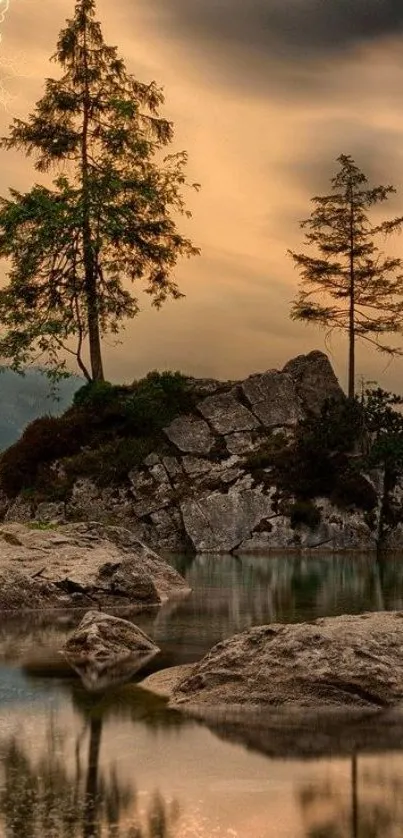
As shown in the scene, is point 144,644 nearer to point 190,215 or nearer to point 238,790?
point 238,790

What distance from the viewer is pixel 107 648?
37.6ft

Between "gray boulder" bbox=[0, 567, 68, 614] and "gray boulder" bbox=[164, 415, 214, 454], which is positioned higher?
"gray boulder" bbox=[164, 415, 214, 454]

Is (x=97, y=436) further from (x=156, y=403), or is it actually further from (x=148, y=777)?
(x=148, y=777)

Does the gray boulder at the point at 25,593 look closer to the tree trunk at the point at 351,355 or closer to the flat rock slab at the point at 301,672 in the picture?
the flat rock slab at the point at 301,672

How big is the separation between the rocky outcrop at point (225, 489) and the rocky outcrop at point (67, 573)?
52.7ft

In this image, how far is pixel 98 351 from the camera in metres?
45.5

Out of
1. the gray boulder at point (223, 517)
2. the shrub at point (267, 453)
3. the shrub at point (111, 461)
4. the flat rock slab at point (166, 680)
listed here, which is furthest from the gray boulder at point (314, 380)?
the flat rock slab at point (166, 680)

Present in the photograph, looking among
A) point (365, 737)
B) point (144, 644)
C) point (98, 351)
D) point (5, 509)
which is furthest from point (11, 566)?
point (98, 351)

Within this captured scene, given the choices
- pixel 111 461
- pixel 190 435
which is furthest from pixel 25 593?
pixel 190 435

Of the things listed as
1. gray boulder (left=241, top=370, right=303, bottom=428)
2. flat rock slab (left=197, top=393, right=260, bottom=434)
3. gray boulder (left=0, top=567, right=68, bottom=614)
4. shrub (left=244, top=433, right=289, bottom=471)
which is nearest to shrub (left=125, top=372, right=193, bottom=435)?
flat rock slab (left=197, top=393, right=260, bottom=434)

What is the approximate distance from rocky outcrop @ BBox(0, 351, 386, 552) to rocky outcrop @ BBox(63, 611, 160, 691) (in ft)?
74.0

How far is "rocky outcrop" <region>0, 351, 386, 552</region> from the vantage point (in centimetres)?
3588

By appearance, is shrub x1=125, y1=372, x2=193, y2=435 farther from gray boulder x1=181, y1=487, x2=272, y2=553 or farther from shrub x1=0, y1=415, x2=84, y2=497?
gray boulder x1=181, y1=487, x2=272, y2=553

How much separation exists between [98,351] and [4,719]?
37751 mm
